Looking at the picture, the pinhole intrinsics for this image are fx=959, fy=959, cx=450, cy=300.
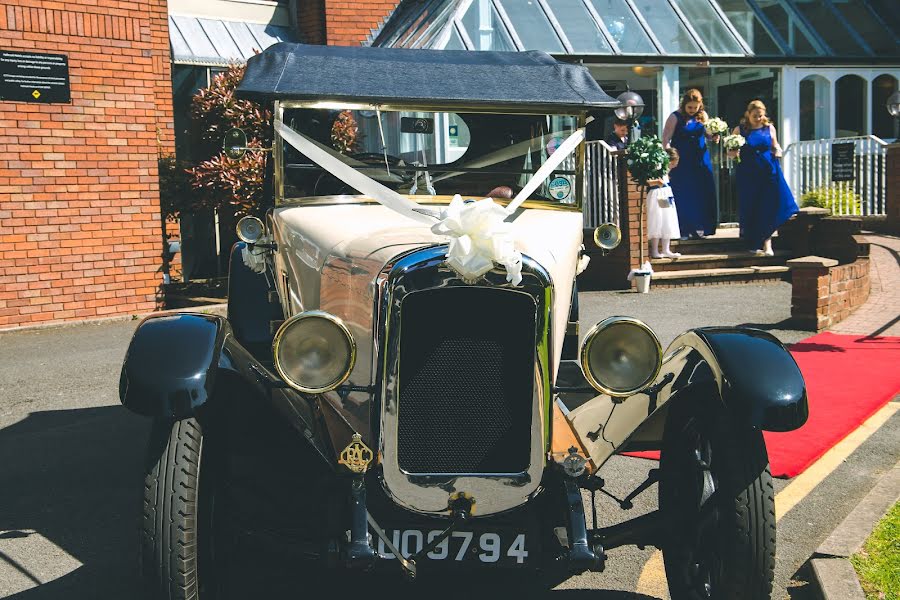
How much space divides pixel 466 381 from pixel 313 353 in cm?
55

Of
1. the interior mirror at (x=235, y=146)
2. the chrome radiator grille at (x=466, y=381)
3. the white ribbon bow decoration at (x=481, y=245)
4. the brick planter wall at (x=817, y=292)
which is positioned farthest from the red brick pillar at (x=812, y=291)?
the white ribbon bow decoration at (x=481, y=245)

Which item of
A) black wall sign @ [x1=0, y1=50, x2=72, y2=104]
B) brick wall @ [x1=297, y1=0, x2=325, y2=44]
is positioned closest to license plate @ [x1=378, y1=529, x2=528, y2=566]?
black wall sign @ [x1=0, y1=50, x2=72, y2=104]

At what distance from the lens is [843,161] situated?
50.1 ft

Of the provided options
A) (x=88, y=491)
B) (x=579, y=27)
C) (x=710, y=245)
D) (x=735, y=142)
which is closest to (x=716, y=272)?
(x=710, y=245)

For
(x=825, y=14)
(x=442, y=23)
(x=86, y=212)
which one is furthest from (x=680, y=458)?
(x=825, y=14)

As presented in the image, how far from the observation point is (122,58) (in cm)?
1097

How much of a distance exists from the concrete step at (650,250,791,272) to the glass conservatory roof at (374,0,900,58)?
14.1ft

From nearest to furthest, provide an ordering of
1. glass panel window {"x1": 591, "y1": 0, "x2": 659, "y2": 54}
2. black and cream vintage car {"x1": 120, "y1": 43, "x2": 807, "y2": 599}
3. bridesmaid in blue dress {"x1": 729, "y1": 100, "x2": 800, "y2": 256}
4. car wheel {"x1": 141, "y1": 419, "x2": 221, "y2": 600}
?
car wheel {"x1": 141, "y1": 419, "x2": 221, "y2": 600} < black and cream vintage car {"x1": 120, "y1": 43, "x2": 807, "y2": 599} < bridesmaid in blue dress {"x1": 729, "y1": 100, "x2": 800, "y2": 256} < glass panel window {"x1": 591, "y1": 0, "x2": 659, "y2": 54}

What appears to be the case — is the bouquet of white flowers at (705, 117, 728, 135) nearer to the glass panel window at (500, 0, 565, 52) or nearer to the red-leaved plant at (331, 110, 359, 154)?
the glass panel window at (500, 0, 565, 52)

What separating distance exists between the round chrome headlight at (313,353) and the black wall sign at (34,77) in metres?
8.40

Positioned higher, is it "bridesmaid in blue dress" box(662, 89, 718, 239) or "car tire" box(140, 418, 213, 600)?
"bridesmaid in blue dress" box(662, 89, 718, 239)

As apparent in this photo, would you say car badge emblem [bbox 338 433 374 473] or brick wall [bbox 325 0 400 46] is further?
brick wall [bbox 325 0 400 46]

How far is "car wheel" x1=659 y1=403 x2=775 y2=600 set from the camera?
10.6 ft

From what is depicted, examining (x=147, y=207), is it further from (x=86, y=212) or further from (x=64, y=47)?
(x=64, y=47)
